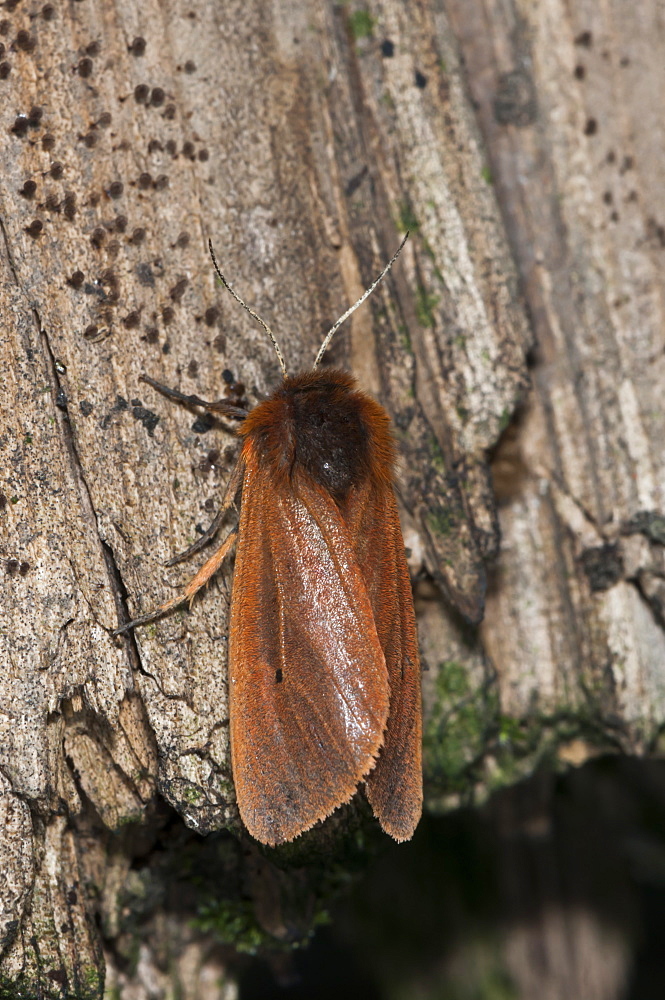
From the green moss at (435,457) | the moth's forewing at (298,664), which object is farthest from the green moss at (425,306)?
the moth's forewing at (298,664)

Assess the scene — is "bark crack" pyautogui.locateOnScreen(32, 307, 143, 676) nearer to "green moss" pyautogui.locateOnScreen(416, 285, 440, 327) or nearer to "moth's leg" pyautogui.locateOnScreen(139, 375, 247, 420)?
"moth's leg" pyautogui.locateOnScreen(139, 375, 247, 420)

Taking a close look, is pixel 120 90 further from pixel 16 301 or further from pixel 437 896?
pixel 437 896

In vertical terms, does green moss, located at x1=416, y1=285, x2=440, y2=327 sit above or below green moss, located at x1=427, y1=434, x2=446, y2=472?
above

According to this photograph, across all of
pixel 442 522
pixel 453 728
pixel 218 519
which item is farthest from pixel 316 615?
pixel 453 728

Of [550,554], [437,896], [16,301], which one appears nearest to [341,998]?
[437,896]

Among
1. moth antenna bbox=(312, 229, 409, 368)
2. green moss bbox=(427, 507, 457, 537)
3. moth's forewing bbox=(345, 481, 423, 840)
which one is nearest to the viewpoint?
moth's forewing bbox=(345, 481, 423, 840)

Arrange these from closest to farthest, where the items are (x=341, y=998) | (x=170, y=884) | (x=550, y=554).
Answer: (x=170, y=884)
(x=550, y=554)
(x=341, y=998)

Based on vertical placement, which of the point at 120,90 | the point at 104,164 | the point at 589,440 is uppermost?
the point at 120,90

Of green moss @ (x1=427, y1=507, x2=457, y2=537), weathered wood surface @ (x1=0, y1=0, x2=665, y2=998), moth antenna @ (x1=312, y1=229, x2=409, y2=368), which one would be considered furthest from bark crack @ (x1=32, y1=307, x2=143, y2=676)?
green moss @ (x1=427, y1=507, x2=457, y2=537)
